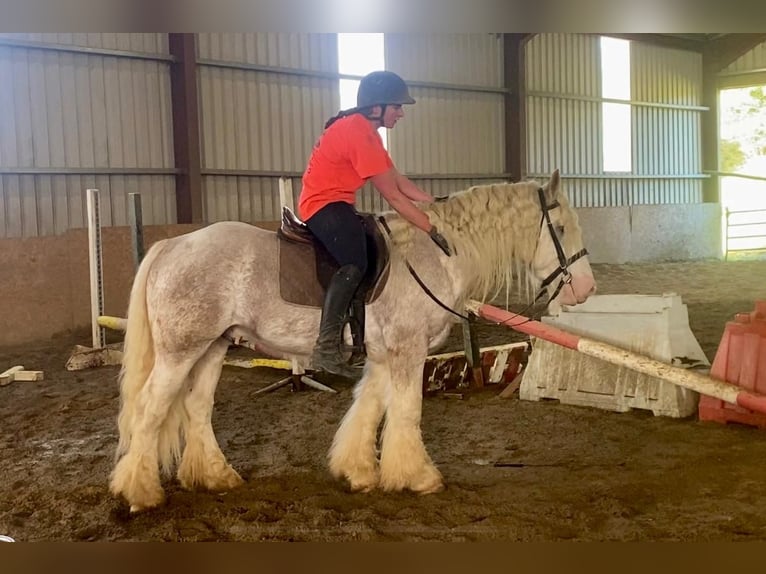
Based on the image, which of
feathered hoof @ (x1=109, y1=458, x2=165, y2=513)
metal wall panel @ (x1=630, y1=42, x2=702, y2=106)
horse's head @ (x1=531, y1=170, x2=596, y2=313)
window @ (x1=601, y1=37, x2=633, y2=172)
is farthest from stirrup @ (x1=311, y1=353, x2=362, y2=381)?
metal wall panel @ (x1=630, y1=42, x2=702, y2=106)

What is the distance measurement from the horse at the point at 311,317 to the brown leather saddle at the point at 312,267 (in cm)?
4

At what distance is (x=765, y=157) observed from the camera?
1079 cm

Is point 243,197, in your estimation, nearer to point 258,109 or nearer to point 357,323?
point 258,109

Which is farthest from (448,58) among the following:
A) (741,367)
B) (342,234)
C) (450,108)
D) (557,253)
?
(342,234)

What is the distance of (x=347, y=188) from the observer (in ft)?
10.6

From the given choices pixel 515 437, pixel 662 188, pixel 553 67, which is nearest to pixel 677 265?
pixel 662 188

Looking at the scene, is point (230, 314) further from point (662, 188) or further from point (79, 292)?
point (662, 188)

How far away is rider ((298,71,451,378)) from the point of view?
10.3ft

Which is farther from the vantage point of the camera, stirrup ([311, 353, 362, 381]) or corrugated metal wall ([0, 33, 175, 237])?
corrugated metal wall ([0, 33, 175, 237])

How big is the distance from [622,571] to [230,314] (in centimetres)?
181

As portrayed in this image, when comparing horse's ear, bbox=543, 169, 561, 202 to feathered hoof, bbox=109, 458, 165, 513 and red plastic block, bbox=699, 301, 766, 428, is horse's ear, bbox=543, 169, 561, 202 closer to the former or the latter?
red plastic block, bbox=699, 301, 766, 428

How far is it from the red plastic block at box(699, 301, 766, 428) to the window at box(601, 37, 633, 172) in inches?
216

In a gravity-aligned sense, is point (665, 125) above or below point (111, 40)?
below

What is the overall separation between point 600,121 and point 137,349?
744cm
